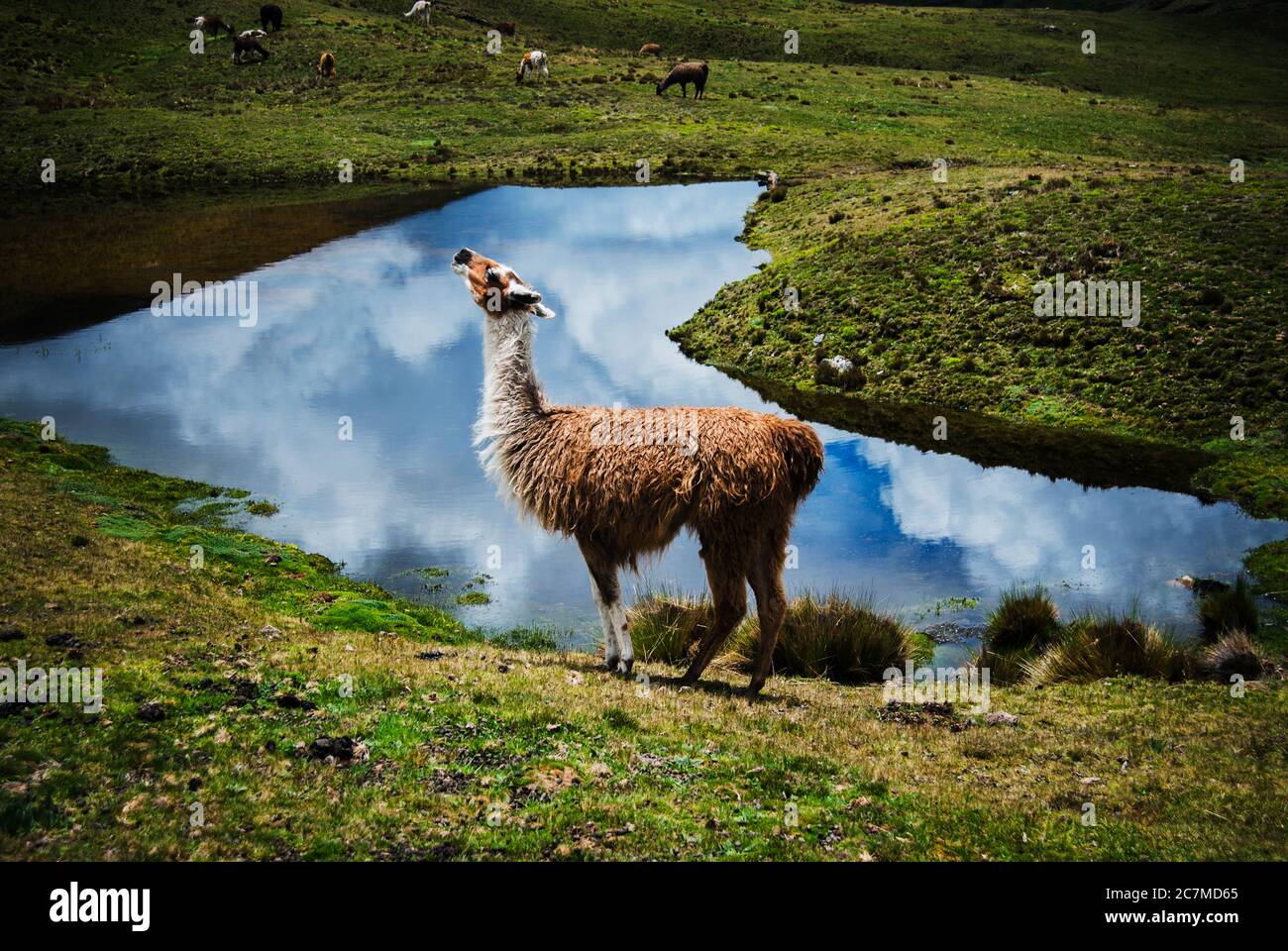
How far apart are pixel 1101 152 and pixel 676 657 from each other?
6152 centimetres

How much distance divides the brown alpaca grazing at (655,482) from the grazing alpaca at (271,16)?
82020mm

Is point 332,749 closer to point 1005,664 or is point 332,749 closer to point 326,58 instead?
point 1005,664

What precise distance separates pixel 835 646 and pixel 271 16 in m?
84.6

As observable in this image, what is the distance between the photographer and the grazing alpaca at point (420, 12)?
92500 millimetres

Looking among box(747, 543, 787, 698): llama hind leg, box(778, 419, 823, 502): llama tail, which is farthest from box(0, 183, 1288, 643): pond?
box(778, 419, 823, 502): llama tail

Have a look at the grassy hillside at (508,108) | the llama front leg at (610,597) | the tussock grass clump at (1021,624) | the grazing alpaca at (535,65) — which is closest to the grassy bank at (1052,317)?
the tussock grass clump at (1021,624)

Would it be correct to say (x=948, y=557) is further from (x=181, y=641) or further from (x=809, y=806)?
(x=181, y=641)

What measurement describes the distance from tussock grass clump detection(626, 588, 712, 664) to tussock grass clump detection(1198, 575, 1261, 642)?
7130mm

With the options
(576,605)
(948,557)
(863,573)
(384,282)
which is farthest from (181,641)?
(384,282)

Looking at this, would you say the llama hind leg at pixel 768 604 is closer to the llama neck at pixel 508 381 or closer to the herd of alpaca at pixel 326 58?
the llama neck at pixel 508 381

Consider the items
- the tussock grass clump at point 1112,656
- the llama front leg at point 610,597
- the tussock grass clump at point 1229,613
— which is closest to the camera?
the llama front leg at point 610,597

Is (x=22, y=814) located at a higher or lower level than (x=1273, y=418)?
lower

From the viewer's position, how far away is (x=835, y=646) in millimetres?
13836
